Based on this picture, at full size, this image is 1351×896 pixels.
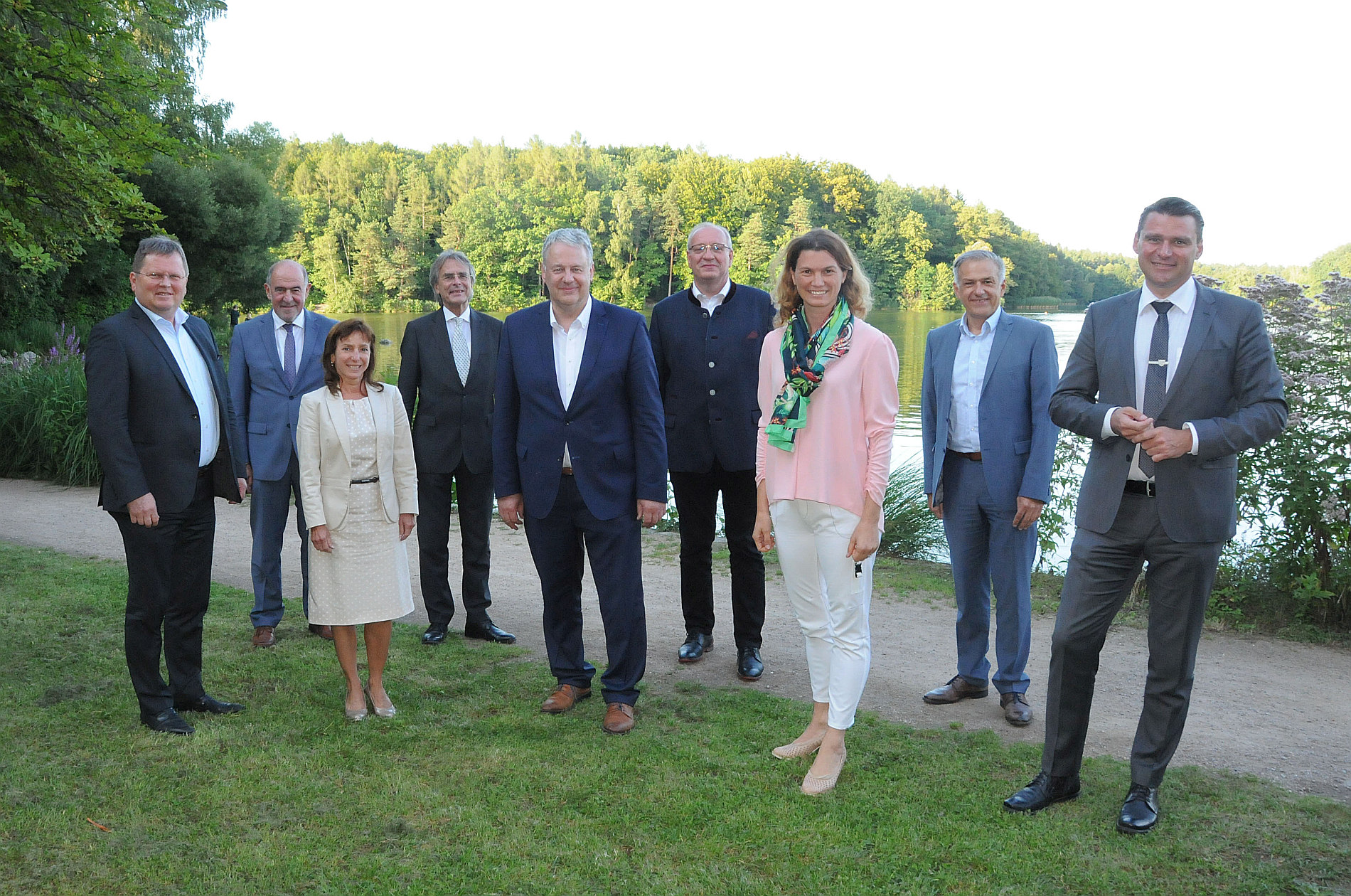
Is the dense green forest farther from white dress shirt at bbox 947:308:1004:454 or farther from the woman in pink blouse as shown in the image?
the woman in pink blouse

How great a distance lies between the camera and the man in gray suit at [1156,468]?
3.18 metres

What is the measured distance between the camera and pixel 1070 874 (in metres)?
2.99

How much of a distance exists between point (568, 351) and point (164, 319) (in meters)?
1.78

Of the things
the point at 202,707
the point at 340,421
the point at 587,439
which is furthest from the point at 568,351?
the point at 202,707

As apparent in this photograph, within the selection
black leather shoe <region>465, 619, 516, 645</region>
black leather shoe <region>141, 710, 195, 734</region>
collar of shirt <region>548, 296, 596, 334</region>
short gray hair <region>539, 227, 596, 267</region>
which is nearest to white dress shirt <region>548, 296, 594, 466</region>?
collar of shirt <region>548, 296, 596, 334</region>

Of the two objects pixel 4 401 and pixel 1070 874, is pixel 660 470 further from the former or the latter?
pixel 4 401

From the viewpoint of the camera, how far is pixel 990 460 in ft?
14.5

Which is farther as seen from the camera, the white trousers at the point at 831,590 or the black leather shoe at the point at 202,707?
the black leather shoe at the point at 202,707

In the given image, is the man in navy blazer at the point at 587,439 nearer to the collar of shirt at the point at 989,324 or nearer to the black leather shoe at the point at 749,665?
the black leather shoe at the point at 749,665

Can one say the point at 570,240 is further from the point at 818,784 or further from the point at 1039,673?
the point at 1039,673

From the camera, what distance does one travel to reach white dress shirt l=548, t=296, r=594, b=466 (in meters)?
4.31

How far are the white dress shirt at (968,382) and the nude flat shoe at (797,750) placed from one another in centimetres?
157

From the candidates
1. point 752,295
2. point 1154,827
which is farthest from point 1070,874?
point 752,295

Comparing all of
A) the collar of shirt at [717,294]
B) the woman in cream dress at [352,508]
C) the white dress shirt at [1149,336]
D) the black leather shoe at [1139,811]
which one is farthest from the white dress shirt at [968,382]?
the woman in cream dress at [352,508]
